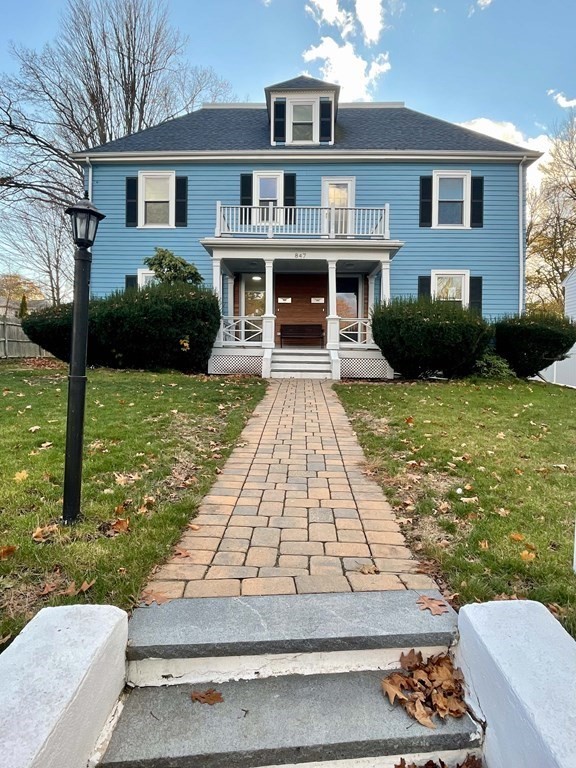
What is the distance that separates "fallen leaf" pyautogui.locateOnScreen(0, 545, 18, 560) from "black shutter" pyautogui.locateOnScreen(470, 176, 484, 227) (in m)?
13.9

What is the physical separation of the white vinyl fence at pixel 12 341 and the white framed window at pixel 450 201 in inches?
511

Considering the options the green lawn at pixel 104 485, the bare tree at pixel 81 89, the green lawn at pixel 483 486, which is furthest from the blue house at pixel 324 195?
the green lawn at pixel 104 485

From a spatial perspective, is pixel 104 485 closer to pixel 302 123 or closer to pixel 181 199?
pixel 181 199

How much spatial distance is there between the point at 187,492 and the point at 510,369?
10379 mm

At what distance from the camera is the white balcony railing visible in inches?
456

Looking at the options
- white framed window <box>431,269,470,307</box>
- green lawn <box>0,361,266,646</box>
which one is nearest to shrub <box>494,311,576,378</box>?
white framed window <box>431,269,470,307</box>

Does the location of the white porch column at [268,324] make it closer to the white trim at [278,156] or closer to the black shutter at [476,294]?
the white trim at [278,156]

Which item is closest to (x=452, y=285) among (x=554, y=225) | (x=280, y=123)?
(x=280, y=123)

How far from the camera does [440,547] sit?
8.60 feet

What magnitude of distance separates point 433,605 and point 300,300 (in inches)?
497

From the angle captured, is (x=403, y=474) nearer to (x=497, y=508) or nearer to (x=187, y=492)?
(x=497, y=508)

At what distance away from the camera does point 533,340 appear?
1103 centimetres

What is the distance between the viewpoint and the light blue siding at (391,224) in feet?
43.0

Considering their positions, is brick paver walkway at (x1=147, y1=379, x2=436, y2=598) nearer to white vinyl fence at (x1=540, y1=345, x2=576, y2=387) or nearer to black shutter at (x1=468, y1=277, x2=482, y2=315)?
black shutter at (x1=468, y1=277, x2=482, y2=315)
